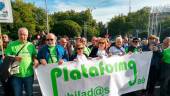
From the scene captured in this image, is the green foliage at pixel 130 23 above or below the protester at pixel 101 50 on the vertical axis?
below

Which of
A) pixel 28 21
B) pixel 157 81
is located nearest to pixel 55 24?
pixel 28 21

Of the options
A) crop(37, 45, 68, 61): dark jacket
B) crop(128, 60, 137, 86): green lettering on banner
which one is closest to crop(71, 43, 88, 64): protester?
crop(37, 45, 68, 61): dark jacket

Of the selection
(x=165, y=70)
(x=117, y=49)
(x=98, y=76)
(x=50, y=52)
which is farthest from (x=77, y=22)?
(x=50, y=52)

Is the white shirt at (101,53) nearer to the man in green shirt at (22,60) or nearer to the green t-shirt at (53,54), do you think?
the green t-shirt at (53,54)

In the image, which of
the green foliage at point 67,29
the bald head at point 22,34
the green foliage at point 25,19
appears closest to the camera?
the bald head at point 22,34

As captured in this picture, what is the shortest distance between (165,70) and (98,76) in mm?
2019

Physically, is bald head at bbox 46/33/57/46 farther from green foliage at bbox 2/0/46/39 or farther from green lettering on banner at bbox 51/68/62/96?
green foliage at bbox 2/0/46/39

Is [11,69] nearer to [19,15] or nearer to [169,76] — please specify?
[169,76]

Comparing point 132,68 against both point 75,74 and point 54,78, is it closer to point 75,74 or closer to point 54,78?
point 75,74

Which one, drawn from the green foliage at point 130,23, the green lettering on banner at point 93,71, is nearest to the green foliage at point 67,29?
the green foliage at point 130,23

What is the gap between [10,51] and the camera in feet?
21.5

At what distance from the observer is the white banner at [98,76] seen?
650 centimetres

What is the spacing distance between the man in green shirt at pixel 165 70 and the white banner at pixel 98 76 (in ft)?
1.39

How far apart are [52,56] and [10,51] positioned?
2.57 feet
